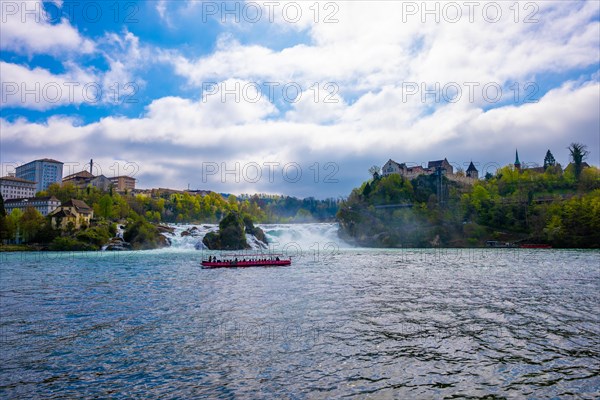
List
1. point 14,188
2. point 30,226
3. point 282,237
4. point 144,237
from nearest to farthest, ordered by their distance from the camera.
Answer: point 144,237, point 30,226, point 282,237, point 14,188

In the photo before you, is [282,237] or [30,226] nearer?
[30,226]

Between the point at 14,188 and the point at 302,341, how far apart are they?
180 meters

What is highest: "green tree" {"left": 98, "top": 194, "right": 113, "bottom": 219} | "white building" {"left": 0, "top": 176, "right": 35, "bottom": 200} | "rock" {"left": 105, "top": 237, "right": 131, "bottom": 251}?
"white building" {"left": 0, "top": 176, "right": 35, "bottom": 200}

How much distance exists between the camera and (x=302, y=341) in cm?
Result: 1616

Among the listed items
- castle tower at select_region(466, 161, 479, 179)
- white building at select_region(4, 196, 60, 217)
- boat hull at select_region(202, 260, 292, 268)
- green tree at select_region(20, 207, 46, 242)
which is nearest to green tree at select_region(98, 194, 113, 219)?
white building at select_region(4, 196, 60, 217)

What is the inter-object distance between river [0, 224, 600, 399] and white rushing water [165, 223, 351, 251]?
62.0 m

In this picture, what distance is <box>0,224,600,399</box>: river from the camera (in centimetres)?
1161

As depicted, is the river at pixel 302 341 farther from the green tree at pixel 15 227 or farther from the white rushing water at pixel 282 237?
the green tree at pixel 15 227

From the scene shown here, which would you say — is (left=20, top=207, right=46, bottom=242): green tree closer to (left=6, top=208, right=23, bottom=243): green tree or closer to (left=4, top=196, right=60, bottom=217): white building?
→ (left=6, top=208, right=23, bottom=243): green tree

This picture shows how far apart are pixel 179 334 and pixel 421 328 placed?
10727 millimetres

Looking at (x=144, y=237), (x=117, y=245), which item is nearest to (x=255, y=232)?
(x=144, y=237)

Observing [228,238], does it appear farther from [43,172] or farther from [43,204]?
[43,172]

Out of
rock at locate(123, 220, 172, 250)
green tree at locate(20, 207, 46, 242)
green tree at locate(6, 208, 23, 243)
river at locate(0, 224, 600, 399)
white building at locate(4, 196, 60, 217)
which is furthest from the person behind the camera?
white building at locate(4, 196, 60, 217)

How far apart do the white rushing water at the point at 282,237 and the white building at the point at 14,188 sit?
3462 inches
